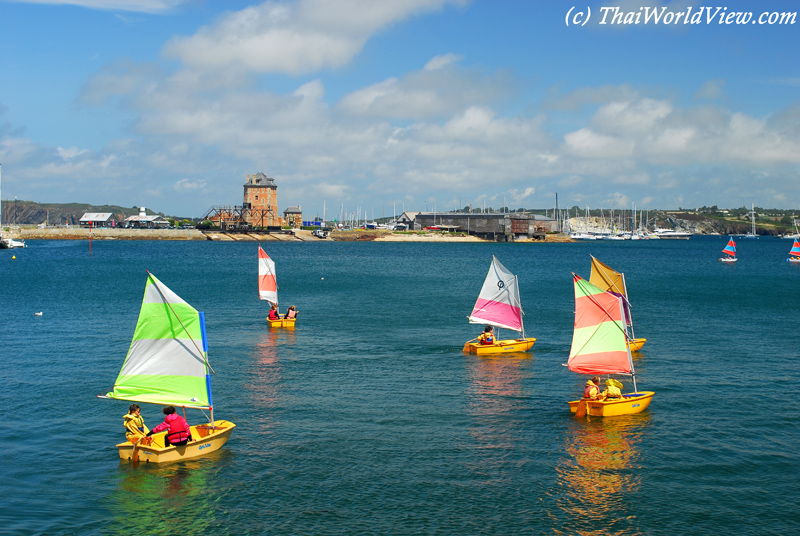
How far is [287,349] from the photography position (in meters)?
46.5

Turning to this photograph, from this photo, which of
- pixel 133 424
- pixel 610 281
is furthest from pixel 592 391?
pixel 133 424

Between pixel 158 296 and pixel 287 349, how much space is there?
65.7ft

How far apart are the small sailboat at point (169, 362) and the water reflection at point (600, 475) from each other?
537 inches

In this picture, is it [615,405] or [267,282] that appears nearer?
[615,405]

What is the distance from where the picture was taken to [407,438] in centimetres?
2845

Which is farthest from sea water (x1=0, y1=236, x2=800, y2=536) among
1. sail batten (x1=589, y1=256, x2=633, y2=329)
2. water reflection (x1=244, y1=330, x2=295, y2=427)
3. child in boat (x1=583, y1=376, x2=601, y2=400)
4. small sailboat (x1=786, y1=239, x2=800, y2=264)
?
small sailboat (x1=786, y1=239, x2=800, y2=264)

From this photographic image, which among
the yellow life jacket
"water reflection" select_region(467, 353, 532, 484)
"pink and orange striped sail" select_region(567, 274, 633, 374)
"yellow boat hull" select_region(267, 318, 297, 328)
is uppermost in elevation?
"pink and orange striped sail" select_region(567, 274, 633, 374)

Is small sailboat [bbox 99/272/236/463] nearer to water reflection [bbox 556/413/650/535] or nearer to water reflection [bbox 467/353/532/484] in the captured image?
water reflection [bbox 467/353/532/484]

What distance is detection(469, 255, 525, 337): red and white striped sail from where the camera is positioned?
48.4 metres

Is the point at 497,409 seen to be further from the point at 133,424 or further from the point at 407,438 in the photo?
the point at 133,424

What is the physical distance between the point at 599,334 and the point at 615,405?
13.4 ft

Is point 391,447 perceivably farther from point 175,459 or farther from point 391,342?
point 391,342

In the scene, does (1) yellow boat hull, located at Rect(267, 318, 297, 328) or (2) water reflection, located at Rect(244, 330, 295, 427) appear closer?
(2) water reflection, located at Rect(244, 330, 295, 427)

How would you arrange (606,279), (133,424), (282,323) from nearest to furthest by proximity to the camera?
(133,424) < (606,279) < (282,323)
